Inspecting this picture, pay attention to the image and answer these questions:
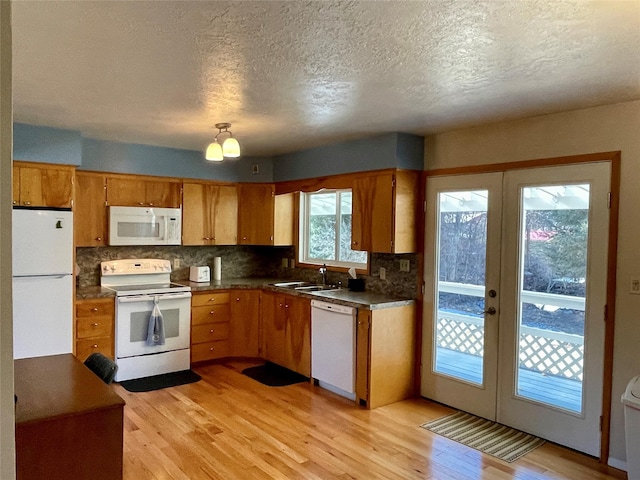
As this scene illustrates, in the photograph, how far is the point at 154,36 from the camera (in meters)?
2.12

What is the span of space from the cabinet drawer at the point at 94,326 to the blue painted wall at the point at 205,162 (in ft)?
4.71

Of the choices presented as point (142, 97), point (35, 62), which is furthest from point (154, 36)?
point (142, 97)

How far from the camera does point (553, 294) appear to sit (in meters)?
3.42

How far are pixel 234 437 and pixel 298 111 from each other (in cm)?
241

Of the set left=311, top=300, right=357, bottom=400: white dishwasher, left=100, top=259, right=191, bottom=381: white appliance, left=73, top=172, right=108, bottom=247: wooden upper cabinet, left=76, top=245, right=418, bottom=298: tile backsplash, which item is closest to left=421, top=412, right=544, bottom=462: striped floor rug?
left=311, top=300, right=357, bottom=400: white dishwasher

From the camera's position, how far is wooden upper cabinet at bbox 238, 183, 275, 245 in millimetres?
5727

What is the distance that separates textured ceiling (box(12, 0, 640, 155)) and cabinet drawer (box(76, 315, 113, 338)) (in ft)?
6.01

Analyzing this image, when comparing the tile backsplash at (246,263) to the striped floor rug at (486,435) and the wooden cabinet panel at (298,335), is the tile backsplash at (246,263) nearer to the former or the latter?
the wooden cabinet panel at (298,335)

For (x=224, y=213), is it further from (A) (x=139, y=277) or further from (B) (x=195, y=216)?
(A) (x=139, y=277)

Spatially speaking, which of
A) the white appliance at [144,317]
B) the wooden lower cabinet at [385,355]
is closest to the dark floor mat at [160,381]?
the white appliance at [144,317]

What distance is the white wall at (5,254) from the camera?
2.09ft

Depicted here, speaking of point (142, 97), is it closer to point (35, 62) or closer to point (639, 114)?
point (35, 62)

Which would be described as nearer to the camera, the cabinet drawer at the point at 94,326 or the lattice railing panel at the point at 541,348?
the lattice railing panel at the point at 541,348

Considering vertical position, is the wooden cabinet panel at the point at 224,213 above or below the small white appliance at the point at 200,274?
above
